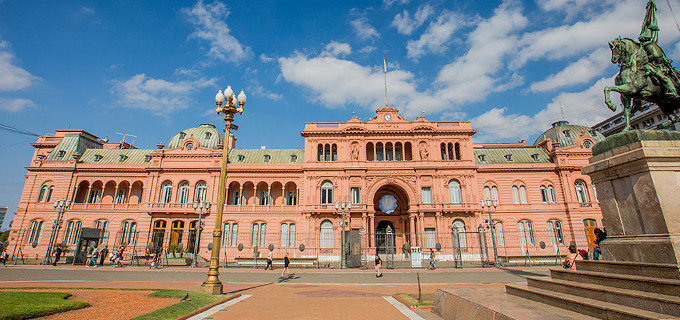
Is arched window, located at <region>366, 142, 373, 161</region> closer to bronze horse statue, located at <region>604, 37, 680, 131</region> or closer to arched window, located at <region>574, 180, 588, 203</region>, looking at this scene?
arched window, located at <region>574, 180, 588, 203</region>

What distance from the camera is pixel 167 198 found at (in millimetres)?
36906

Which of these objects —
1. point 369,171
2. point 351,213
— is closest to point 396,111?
point 369,171

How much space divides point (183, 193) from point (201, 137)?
8.12 metres

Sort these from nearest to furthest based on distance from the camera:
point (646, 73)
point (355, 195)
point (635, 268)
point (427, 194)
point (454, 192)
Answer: point (635, 268)
point (646, 73)
point (427, 194)
point (454, 192)
point (355, 195)

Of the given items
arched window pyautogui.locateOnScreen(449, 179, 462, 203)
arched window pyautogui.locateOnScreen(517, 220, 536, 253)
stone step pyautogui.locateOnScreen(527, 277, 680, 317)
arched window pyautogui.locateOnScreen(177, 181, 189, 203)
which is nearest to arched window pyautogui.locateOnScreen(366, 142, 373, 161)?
arched window pyautogui.locateOnScreen(449, 179, 462, 203)

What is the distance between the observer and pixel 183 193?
1458 inches

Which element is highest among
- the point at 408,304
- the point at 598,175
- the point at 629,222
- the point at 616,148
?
the point at 616,148

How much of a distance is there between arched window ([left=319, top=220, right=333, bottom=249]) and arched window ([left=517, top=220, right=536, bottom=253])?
20995 mm

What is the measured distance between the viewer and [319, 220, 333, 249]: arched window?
33.6 m

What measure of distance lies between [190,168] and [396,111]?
2587 centimetres

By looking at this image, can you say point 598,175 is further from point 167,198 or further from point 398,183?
point 167,198

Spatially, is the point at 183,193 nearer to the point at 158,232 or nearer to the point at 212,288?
the point at 158,232

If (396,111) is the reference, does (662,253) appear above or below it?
below

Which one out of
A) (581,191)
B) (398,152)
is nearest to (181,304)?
(398,152)
